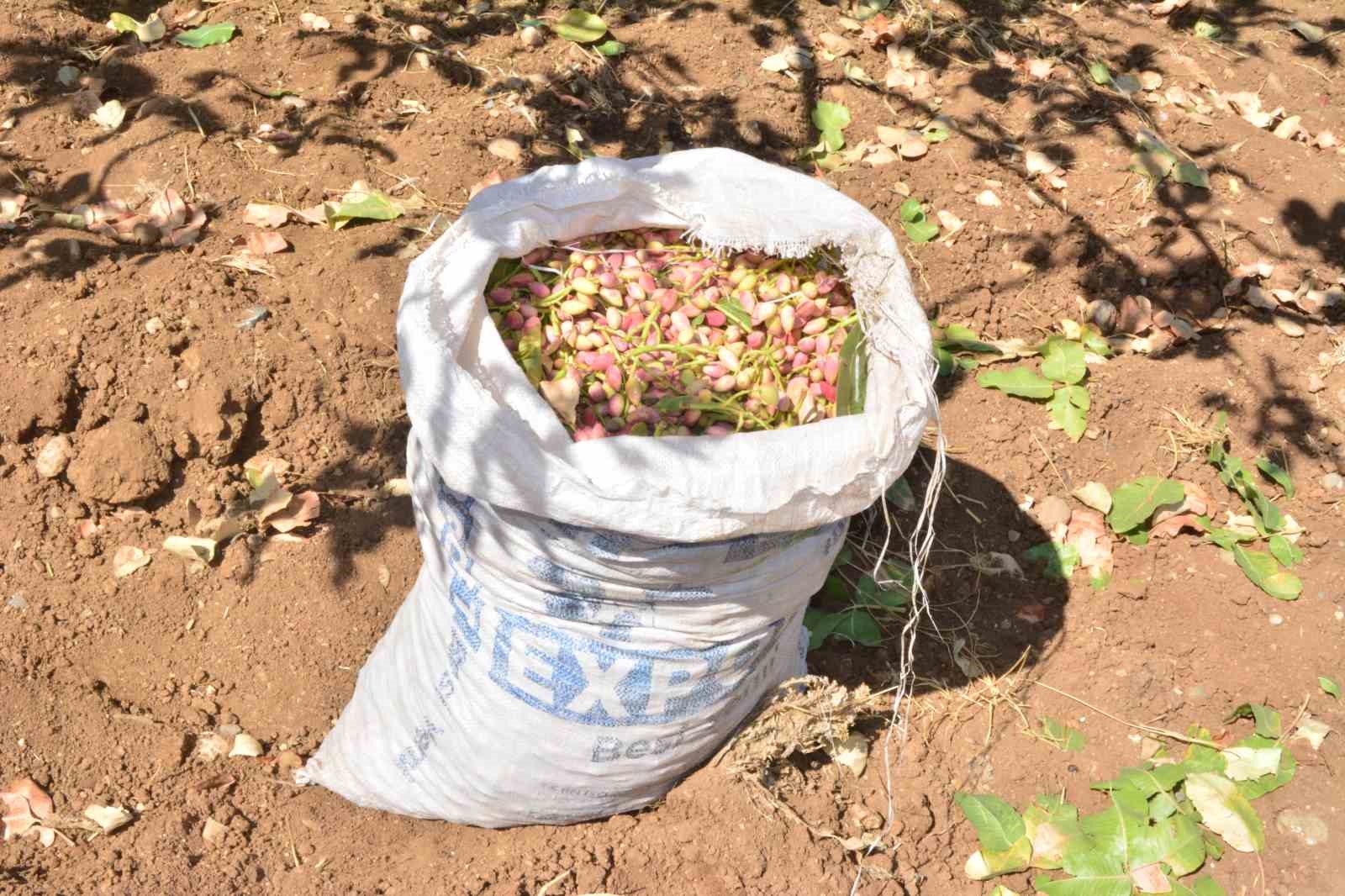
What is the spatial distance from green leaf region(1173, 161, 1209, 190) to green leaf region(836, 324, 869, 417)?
6.10 ft

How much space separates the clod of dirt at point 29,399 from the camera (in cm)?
221

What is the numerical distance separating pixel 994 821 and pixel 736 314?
41.3 inches

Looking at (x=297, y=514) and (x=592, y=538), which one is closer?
(x=592, y=538)

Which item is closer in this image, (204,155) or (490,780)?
(490,780)

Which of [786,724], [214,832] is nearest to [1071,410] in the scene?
[786,724]

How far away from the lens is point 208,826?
6.44 ft

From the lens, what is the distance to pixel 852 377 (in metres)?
1.76

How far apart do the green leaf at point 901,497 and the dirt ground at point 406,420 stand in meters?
0.03

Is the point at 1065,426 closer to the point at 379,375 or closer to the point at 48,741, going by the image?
the point at 379,375

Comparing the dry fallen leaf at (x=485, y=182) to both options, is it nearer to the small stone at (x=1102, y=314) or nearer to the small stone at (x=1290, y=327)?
the small stone at (x=1102, y=314)

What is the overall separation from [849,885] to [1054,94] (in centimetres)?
255

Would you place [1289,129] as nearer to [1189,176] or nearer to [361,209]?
[1189,176]

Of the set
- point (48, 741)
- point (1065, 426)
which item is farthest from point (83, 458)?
point (1065, 426)

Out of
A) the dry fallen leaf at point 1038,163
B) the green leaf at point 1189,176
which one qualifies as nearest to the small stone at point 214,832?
the dry fallen leaf at point 1038,163
